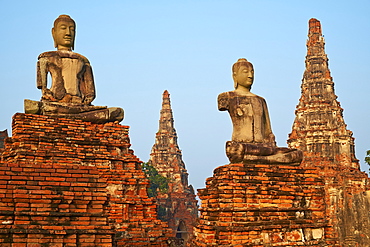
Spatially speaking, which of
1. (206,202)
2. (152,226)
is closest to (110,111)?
(152,226)

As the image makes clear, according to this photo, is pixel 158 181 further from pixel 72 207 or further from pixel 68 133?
pixel 72 207

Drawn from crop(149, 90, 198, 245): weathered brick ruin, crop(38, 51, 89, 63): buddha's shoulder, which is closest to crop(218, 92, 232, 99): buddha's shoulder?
crop(38, 51, 89, 63): buddha's shoulder

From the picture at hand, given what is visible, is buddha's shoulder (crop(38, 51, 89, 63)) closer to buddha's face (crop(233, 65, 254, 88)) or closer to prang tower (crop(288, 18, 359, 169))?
buddha's face (crop(233, 65, 254, 88))

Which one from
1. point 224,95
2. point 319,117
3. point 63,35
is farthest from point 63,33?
point 319,117

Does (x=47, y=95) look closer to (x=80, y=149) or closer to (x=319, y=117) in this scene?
(x=80, y=149)

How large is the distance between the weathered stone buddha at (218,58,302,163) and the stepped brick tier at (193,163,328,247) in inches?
9.7

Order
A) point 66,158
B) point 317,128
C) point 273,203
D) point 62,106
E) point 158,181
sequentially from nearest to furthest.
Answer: point 273,203
point 66,158
point 62,106
point 317,128
point 158,181

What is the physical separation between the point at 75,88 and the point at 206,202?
4805 millimetres

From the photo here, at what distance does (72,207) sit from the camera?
25.1 feet

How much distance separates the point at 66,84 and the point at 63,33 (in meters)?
1.42

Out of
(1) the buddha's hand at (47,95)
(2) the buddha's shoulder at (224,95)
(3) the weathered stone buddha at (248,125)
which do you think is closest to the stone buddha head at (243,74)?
(3) the weathered stone buddha at (248,125)

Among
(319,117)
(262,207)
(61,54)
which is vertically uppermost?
(319,117)

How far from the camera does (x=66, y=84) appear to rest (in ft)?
42.5

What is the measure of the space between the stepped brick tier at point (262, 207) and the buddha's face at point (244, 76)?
185cm
